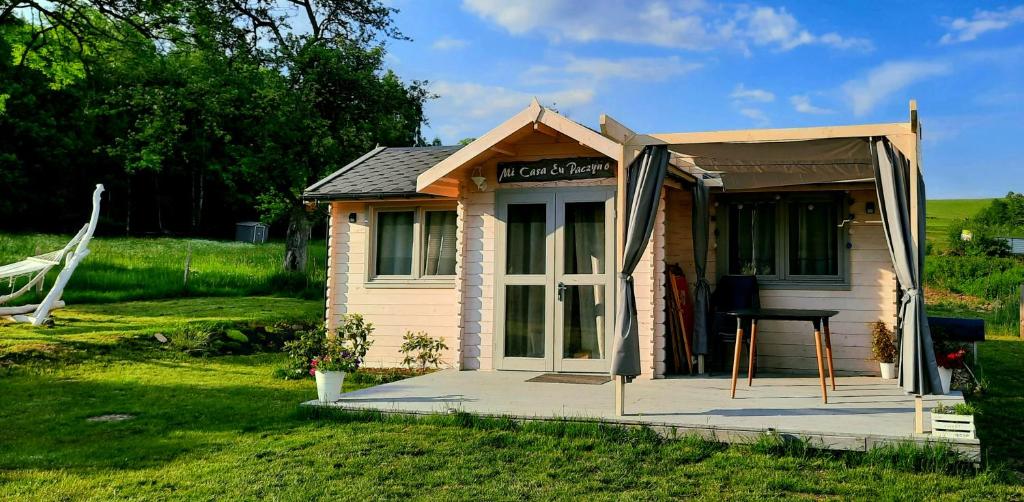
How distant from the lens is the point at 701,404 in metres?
6.81

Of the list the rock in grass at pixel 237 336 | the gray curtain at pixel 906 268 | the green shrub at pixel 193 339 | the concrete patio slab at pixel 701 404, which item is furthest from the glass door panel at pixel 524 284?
the rock in grass at pixel 237 336

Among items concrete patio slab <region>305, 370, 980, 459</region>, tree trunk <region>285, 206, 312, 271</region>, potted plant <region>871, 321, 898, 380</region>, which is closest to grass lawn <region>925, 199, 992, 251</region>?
tree trunk <region>285, 206, 312, 271</region>

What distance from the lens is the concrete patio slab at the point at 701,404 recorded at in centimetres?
571

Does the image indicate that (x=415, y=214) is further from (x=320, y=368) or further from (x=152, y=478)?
(x=152, y=478)

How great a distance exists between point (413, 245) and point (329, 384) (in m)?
3.48

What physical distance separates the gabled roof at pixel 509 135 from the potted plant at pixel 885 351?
3.74 meters

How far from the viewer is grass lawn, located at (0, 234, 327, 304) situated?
1661 centimetres

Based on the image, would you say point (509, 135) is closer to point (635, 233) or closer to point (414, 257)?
point (635, 233)

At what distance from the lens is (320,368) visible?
7.16 meters

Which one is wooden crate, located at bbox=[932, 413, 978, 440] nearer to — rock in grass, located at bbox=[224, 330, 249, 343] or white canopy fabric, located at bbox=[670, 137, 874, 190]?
white canopy fabric, located at bbox=[670, 137, 874, 190]

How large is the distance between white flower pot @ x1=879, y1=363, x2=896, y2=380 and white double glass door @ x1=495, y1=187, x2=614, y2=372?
303 centimetres

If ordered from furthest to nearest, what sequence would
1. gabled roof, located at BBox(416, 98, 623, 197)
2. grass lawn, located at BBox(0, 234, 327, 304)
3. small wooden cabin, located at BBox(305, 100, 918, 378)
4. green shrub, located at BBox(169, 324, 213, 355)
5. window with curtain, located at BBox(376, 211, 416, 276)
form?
grass lawn, located at BBox(0, 234, 327, 304) < green shrub, located at BBox(169, 324, 213, 355) < window with curtain, located at BBox(376, 211, 416, 276) < small wooden cabin, located at BBox(305, 100, 918, 378) < gabled roof, located at BBox(416, 98, 623, 197)

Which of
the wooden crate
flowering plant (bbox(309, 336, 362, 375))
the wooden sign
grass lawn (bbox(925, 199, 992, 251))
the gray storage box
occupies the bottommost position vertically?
the wooden crate

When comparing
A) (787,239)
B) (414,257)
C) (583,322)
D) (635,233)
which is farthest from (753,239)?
(414,257)
